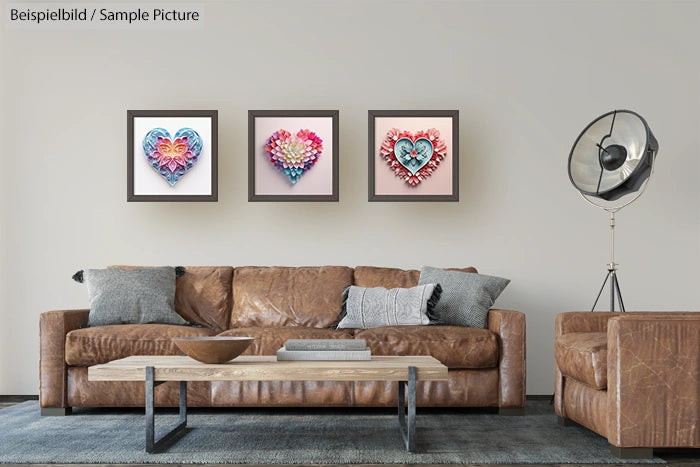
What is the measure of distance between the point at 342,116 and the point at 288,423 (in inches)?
86.7

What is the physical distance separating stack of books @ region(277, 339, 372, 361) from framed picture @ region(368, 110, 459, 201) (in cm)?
191

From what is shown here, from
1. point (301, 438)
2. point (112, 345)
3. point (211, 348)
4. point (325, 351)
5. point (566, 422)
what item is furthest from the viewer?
point (112, 345)

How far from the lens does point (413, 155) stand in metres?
4.89

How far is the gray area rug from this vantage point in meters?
2.93

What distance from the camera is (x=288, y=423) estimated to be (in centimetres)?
368

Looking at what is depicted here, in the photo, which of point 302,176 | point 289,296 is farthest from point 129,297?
point 302,176

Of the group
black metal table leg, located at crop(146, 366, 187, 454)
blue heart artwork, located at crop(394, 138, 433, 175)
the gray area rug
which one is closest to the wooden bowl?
black metal table leg, located at crop(146, 366, 187, 454)

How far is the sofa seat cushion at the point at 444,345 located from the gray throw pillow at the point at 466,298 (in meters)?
0.24

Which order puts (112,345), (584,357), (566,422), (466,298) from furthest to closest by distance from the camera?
(466,298)
(112,345)
(566,422)
(584,357)

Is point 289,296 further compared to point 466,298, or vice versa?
→ point 289,296

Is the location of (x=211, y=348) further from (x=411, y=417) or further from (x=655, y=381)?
(x=655, y=381)

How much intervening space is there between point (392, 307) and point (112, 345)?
1.53m

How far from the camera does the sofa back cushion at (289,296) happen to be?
4.45m

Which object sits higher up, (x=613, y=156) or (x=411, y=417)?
(x=613, y=156)
